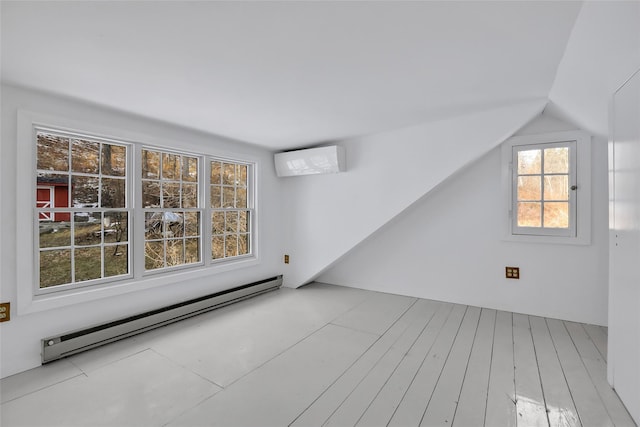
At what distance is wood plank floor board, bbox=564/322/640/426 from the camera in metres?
1.58

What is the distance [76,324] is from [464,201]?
399 cm

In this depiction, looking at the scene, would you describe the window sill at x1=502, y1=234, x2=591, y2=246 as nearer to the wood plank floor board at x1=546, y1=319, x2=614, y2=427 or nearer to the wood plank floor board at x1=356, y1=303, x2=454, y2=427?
the wood plank floor board at x1=546, y1=319, x2=614, y2=427

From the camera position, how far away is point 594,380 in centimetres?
189

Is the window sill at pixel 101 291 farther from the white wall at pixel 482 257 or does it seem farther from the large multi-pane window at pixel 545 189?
the large multi-pane window at pixel 545 189

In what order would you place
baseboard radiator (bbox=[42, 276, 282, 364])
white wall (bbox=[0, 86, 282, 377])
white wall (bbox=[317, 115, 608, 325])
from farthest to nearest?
1. white wall (bbox=[317, 115, 608, 325])
2. baseboard radiator (bbox=[42, 276, 282, 364])
3. white wall (bbox=[0, 86, 282, 377])

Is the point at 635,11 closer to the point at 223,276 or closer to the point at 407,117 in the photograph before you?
the point at 407,117

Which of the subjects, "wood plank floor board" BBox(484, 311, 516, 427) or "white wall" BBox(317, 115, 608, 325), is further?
"white wall" BBox(317, 115, 608, 325)

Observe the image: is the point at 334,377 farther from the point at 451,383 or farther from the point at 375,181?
the point at 375,181

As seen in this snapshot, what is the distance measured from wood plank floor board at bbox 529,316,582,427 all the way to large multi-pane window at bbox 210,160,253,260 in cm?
332

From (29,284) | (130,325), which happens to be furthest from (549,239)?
(29,284)

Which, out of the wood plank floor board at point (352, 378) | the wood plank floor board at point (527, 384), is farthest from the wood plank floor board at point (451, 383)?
the wood plank floor board at point (352, 378)

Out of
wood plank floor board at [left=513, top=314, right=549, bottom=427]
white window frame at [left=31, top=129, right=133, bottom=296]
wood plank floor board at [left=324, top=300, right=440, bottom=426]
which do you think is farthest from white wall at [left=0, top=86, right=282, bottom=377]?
wood plank floor board at [left=513, top=314, right=549, bottom=427]

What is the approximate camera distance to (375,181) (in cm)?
353

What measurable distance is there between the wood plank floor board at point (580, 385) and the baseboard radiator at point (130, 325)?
3135mm
